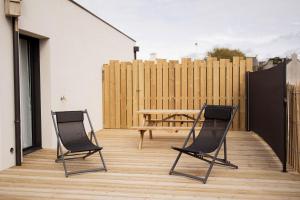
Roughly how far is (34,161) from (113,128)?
4612 millimetres

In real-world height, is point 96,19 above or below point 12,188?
above

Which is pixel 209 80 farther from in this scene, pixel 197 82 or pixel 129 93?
pixel 129 93

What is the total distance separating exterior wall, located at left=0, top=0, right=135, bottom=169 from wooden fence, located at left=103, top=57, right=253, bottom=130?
0.44 meters

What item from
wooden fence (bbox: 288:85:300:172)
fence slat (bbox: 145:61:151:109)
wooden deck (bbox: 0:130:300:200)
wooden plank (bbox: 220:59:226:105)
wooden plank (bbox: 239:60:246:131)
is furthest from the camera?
fence slat (bbox: 145:61:151:109)

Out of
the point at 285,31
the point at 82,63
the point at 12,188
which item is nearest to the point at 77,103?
the point at 82,63

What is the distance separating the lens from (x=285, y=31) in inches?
798

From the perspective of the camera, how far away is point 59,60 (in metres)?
7.82

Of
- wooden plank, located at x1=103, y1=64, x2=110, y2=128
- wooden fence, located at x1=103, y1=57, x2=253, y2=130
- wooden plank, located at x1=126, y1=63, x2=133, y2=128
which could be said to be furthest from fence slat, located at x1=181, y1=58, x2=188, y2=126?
wooden plank, located at x1=103, y1=64, x2=110, y2=128

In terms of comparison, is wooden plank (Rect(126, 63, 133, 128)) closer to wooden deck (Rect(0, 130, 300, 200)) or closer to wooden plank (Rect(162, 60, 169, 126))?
wooden plank (Rect(162, 60, 169, 126))

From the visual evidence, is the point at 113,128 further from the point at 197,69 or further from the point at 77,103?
the point at 197,69

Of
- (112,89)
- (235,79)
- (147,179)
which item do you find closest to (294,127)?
(147,179)

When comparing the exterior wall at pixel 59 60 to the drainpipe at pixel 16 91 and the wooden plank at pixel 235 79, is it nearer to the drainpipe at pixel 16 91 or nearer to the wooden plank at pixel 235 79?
the drainpipe at pixel 16 91

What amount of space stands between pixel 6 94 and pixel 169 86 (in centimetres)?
544

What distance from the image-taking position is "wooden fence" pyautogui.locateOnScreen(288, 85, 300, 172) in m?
5.32
